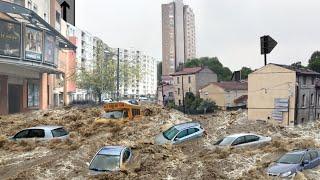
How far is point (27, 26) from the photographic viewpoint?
51000mm

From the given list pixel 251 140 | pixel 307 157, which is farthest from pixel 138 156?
pixel 307 157

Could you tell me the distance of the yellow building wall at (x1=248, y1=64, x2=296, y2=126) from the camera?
58812 millimetres

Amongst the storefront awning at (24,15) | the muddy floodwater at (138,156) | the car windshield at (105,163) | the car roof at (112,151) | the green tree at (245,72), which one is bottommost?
the muddy floodwater at (138,156)

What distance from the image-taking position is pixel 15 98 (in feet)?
193

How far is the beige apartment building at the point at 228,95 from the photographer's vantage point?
91562mm

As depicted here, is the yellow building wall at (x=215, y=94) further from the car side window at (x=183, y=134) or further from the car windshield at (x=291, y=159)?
the car windshield at (x=291, y=159)

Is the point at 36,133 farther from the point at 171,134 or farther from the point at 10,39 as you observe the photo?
the point at 10,39

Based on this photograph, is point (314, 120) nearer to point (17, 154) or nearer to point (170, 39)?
point (17, 154)

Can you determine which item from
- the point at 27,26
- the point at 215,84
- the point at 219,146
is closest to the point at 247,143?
the point at 219,146

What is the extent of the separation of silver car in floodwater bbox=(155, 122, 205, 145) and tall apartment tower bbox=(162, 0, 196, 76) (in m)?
141

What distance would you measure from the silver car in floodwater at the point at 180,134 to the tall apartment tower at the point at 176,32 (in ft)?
463

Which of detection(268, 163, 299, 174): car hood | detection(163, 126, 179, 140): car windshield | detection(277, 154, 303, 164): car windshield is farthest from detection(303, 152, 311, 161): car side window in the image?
detection(163, 126, 179, 140): car windshield

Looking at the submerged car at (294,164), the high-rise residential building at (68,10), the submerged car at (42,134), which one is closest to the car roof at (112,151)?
the submerged car at (294,164)

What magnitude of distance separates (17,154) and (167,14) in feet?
503
